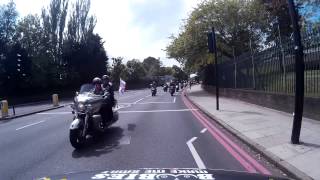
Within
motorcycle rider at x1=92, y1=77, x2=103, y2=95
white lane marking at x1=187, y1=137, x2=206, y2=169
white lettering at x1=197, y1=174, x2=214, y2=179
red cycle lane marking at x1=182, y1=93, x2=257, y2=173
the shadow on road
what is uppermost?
motorcycle rider at x1=92, y1=77, x2=103, y2=95

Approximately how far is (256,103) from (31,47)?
4697cm

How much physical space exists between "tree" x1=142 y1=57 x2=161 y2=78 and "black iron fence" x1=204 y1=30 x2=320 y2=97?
11664 centimetres

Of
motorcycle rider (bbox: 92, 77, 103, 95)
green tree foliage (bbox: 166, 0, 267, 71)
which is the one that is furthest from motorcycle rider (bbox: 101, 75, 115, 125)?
green tree foliage (bbox: 166, 0, 267, 71)

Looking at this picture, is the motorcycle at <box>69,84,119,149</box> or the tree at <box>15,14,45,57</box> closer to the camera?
the motorcycle at <box>69,84,119,149</box>

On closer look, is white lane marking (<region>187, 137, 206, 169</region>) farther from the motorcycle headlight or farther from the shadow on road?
the motorcycle headlight

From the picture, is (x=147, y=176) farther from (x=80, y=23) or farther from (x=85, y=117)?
(x=80, y=23)

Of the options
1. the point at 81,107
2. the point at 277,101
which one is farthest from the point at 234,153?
the point at 277,101

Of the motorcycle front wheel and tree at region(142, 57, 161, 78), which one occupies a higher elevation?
tree at region(142, 57, 161, 78)

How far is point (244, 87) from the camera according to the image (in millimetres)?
23000

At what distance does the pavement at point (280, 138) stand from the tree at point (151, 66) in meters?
125

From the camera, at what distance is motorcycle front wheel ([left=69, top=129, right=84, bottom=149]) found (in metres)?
9.93

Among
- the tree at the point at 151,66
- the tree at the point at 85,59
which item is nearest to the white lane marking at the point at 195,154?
the tree at the point at 85,59

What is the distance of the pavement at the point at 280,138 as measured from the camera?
23.9ft

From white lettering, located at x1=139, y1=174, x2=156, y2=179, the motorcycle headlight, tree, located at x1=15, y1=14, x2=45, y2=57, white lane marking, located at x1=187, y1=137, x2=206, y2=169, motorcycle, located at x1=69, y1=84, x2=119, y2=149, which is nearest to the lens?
white lettering, located at x1=139, y1=174, x2=156, y2=179
